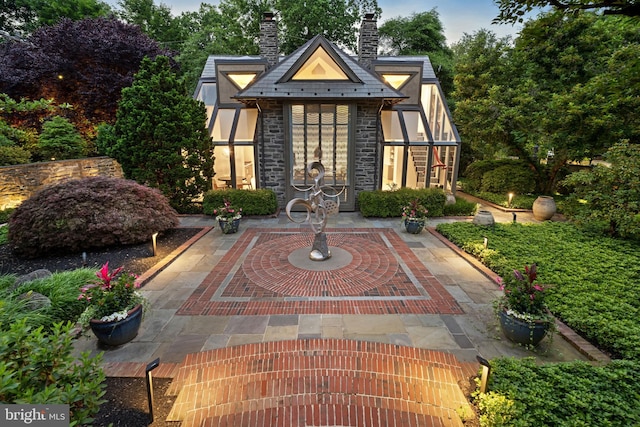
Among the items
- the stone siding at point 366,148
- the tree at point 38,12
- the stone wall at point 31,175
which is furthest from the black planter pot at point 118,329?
the tree at point 38,12

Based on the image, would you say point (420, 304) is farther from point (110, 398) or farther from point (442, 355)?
point (110, 398)

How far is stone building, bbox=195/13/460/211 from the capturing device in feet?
37.6

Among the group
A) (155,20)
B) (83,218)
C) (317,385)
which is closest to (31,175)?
(83,218)

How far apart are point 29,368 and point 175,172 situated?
10060 mm

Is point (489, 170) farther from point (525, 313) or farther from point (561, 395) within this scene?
point (561, 395)

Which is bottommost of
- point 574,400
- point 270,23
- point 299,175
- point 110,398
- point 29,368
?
point 110,398

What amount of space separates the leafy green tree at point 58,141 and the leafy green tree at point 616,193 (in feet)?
61.2

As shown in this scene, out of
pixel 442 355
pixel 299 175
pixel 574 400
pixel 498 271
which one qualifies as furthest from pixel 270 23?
pixel 574 400

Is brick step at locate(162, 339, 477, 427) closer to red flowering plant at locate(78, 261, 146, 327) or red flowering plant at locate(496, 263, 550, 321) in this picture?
red flowering plant at locate(496, 263, 550, 321)

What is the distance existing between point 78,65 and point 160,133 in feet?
35.9

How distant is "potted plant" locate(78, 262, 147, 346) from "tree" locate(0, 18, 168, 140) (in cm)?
1619

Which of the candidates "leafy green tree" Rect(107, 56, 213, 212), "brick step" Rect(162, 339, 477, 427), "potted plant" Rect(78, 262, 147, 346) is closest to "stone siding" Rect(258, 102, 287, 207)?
"leafy green tree" Rect(107, 56, 213, 212)

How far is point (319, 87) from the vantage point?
37.6 ft

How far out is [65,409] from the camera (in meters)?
2.14
